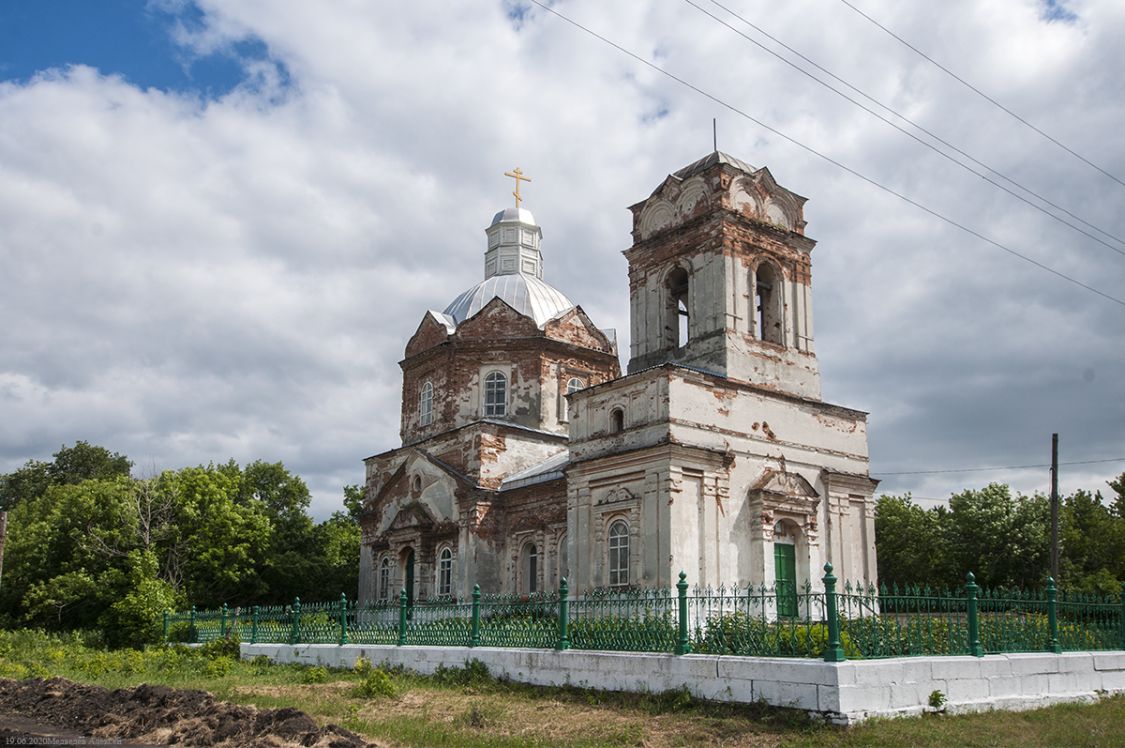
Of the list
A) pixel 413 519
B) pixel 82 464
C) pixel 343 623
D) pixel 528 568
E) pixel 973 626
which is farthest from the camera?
pixel 82 464

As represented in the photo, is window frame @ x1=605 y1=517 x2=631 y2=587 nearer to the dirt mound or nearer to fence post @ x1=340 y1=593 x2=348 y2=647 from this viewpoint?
fence post @ x1=340 y1=593 x2=348 y2=647

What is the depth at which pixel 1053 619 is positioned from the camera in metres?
13.2

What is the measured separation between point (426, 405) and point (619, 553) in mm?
10852

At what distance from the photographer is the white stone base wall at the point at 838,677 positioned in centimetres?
991

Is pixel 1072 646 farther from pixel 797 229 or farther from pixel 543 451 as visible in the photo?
pixel 543 451

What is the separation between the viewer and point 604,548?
69.7 feet

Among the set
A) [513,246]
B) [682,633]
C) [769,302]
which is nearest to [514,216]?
[513,246]

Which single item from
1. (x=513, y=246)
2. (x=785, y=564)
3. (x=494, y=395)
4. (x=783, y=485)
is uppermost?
(x=513, y=246)

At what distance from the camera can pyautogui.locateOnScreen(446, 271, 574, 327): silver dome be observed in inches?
1190

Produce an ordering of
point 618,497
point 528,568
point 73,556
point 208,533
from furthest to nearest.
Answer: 1. point 208,533
2. point 73,556
3. point 528,568
4. point 618,497

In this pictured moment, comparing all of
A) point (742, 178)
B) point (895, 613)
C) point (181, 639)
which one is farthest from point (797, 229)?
point (181, 639)

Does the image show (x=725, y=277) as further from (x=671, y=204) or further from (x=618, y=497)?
(x=618, y=497)

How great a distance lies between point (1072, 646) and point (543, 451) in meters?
15.9

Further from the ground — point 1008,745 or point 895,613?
point 895,613
